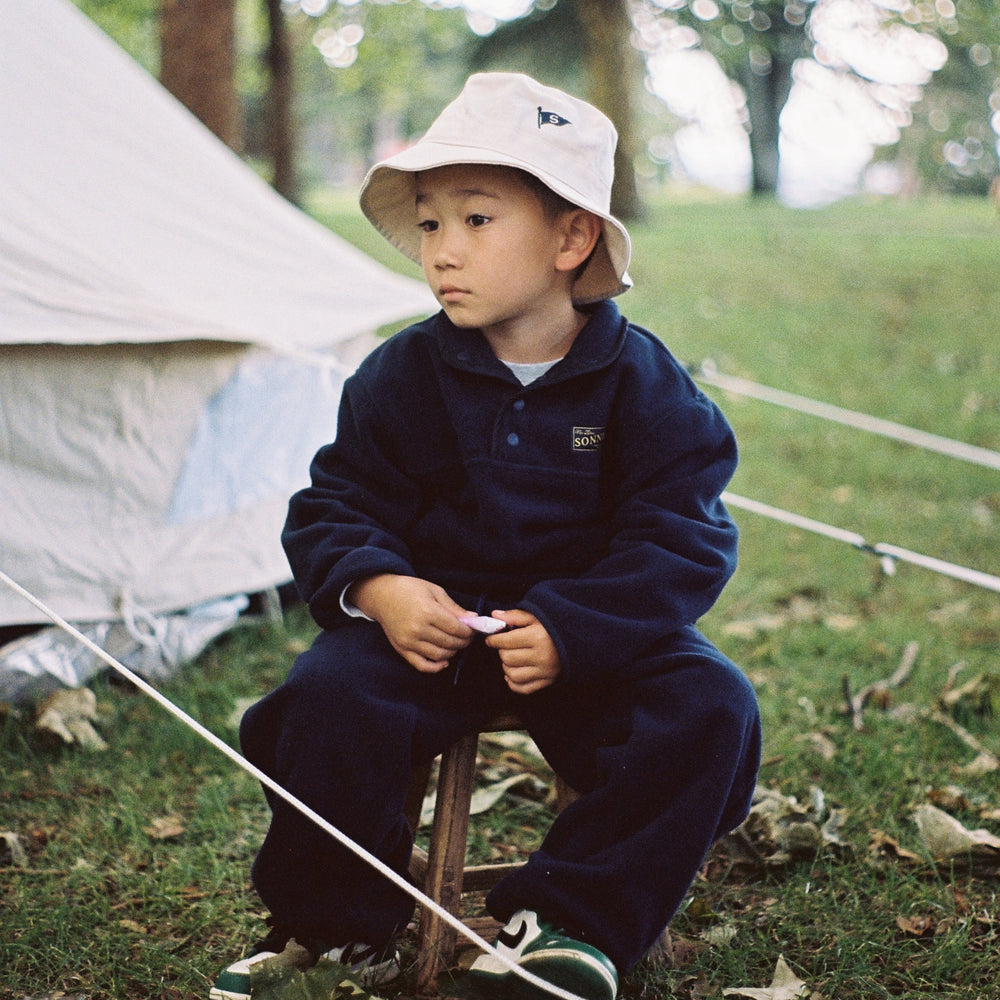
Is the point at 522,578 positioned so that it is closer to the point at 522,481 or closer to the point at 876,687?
the point at 522,481

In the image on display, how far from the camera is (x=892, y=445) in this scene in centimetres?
545

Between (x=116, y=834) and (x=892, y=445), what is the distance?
4.21 metres

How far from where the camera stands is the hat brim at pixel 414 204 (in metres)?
1.70

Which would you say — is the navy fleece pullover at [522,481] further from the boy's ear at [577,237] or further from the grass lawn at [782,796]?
the grass lawn at [782,796]

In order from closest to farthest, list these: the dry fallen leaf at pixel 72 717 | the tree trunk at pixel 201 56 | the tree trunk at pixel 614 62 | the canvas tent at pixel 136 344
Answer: the dry fallen leaf at pixel 72 717
the canvas tent at pixel 136 344
the tree trunk at pixel 201 56
the tree trunk at pixel 614 62

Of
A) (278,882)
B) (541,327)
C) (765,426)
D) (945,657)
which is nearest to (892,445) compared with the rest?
(765,426)

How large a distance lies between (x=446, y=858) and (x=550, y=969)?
29 centimetres

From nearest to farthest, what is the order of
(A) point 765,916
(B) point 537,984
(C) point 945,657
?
(B) point 537,984 → (A) point 765,916 → (C) point 945,657

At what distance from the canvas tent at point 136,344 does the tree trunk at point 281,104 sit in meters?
7.66

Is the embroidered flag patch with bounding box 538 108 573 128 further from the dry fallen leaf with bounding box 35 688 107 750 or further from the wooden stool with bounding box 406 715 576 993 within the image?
the dry fallen leaf with bounding box 35 688 107 750

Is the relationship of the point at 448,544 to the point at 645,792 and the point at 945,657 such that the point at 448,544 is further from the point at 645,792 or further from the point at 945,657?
the point at 945,657

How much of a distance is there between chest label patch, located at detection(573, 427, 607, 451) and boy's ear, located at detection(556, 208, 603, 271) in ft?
0.89

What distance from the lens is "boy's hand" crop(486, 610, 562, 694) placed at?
5.26ft

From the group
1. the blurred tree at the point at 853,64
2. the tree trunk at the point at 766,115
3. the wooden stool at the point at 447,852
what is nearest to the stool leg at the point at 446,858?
the wooden stool at the point at 447,852
